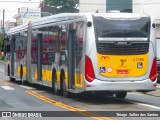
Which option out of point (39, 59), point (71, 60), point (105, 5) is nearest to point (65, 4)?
point (105, 5)

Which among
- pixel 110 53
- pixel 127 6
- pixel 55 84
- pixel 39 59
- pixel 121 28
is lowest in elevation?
pixel 55 84

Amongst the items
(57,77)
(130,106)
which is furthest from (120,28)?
(57,77)

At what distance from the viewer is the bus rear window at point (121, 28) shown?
1897 cm

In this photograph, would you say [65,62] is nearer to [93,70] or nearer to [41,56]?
[93,70]

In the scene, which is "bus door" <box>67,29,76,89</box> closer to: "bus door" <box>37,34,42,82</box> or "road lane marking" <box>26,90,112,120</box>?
"road lane marking" <box>26,90,112,120</box>

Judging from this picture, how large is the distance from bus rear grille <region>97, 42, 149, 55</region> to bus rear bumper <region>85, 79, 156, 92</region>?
0.99 metres

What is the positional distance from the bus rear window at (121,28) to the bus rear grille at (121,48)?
270 millimetres

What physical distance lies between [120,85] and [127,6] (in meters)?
54.9

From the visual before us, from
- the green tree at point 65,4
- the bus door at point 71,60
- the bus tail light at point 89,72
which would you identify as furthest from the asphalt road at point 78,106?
the green tree at point 65,4

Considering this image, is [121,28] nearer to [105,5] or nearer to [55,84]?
[55,84]

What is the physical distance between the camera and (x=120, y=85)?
1878cm

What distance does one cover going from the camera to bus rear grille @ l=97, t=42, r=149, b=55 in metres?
18.9

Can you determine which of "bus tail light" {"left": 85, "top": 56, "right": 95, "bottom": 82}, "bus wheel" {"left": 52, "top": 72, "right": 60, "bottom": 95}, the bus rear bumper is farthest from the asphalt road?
"bus tail light" {"left": 85, "top": 56, "right": 95, "bottom": 82}

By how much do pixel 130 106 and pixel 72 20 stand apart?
4.16 m
